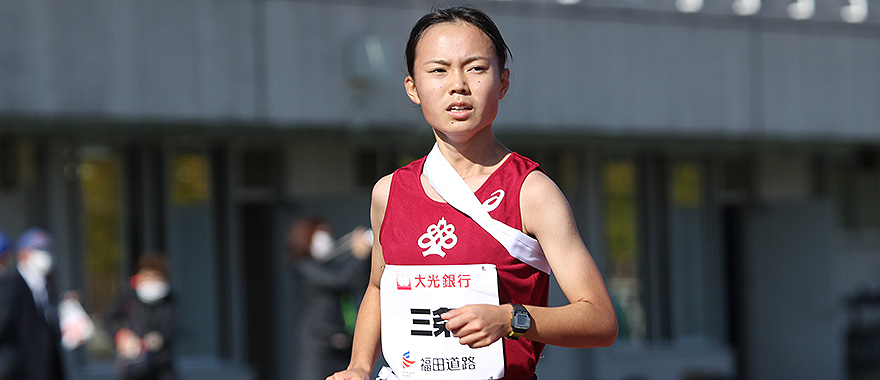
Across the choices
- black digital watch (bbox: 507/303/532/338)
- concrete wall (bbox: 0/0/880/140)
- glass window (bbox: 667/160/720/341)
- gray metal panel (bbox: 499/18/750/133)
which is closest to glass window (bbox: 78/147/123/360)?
concrete wall (bbox: 0/0/880/140)

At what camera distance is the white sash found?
2436 mm

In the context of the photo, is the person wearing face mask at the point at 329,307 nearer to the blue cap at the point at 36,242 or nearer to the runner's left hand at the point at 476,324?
the blue cap at the point at 36,242

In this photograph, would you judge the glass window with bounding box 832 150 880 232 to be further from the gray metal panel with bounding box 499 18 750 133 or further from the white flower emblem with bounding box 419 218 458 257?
the white flower emblem with bounding box 419 218 458 257

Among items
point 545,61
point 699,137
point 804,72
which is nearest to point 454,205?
point 545,61

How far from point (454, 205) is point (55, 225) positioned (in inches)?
354

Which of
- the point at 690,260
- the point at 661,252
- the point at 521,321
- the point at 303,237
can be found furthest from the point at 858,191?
the point at 521,321

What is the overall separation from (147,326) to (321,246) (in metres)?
1.50

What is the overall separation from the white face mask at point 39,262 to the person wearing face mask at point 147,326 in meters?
0.74

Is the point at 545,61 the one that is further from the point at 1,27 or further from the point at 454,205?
the point at 454,205

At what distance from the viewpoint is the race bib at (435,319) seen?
243cm

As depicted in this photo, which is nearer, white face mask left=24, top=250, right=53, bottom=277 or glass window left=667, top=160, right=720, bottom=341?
white face mask left=24, top=250, right=53, bottom=277

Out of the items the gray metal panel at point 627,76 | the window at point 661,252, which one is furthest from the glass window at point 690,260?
the gray metal panel at point 627,76

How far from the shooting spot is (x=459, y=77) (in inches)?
97.6

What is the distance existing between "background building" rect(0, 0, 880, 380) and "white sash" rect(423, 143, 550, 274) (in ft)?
25.6
